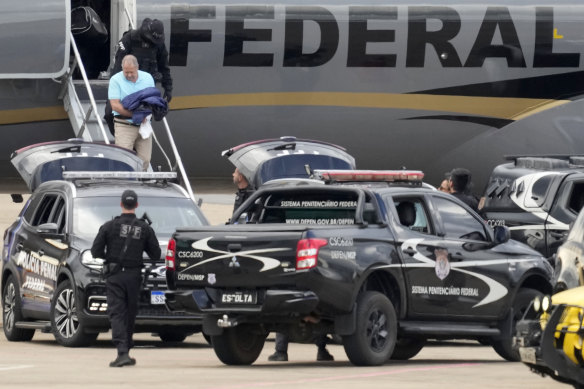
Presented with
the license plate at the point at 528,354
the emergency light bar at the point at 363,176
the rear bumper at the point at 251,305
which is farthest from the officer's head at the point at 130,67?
the license plate at the point at 528,354

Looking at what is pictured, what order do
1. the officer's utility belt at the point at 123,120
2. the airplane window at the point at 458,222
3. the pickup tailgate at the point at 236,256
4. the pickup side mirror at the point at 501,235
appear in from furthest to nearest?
the officer's utility belt at the point at 123,120 < the airplane window at the point at 458,222 < the pickup side mirror at the point at 501,235 < the pickup tailgate at the point at 236,256

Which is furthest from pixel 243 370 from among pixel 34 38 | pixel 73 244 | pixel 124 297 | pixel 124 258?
pixel 34 38

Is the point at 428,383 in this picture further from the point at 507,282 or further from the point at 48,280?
→ the point at 48,280

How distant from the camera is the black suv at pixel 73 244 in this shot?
16.1 meters

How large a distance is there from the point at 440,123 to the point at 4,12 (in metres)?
5.81

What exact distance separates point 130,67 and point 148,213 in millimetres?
2207

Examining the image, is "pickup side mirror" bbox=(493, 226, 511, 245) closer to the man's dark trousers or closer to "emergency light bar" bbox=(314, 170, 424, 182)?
"emergency light bar" bbox=(314, 170, 424, 182)

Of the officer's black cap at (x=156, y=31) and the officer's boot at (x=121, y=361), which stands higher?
the officer's black cap at (x=156, y=31)

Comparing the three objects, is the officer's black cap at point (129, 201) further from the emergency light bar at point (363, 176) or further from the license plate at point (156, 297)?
the emergency light bar at point (363, 176)

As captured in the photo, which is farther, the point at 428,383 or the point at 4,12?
the point at 4,12

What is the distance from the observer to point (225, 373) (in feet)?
43.4

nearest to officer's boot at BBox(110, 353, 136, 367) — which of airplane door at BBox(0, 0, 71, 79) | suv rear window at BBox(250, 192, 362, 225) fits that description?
suv rear window at BBox(250, 192, 362, 225)

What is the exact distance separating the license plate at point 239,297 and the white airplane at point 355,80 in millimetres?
6740

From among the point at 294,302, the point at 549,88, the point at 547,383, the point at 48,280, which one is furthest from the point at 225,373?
the point at 549,88
